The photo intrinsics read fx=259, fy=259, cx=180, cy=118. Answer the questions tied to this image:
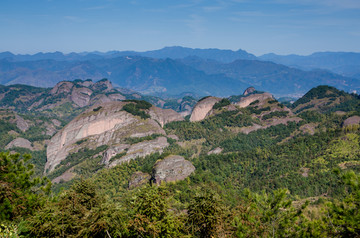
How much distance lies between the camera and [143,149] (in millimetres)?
93688

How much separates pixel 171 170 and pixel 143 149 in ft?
99.5

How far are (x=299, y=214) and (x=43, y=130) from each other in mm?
198293

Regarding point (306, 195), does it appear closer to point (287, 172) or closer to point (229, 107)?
point (287, 172)

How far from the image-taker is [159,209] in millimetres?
18531

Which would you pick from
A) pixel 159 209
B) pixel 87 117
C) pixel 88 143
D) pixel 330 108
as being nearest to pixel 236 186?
pixel 159 209

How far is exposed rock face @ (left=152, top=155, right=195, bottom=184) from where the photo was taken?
209 ft

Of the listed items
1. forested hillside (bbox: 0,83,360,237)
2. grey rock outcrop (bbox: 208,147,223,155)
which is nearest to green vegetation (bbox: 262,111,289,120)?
forested hillside (bbox: 0,83,360,237)

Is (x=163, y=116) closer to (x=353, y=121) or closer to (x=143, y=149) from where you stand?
(x=143, y=149)

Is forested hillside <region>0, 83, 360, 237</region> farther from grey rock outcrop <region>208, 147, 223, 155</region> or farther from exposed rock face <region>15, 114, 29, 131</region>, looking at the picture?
exposed rock face <region>15, 114, 29, 131</region>

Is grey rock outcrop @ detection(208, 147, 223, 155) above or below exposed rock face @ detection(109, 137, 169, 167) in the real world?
below

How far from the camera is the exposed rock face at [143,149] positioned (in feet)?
290

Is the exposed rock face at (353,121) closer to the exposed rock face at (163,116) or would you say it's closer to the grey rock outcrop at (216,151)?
the grey rock outcrop at (216,151)

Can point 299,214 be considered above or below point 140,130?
above

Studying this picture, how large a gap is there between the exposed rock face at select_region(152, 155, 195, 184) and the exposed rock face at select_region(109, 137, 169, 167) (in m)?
23.6
